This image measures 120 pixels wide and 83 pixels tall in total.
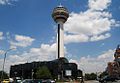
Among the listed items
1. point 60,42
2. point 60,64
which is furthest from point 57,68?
point 60,42

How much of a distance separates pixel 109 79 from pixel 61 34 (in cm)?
9972

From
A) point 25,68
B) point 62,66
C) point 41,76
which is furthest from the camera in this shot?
point 25,68

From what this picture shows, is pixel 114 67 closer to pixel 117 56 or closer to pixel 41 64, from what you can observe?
pixel 117 56

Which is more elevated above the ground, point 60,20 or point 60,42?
point 60,20

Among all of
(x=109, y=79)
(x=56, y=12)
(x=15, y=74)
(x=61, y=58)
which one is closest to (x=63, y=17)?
(x=56, y=12)

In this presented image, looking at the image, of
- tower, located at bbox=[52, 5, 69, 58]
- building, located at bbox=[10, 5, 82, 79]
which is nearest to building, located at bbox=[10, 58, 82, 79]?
building, located at bbox=[10, 5, 82, 79]

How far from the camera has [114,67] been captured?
16762 centimetres

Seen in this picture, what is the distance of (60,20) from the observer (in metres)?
167

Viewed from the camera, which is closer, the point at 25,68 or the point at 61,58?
the point at 61,58

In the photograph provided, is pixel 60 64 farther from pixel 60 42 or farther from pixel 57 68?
pixel 60 42

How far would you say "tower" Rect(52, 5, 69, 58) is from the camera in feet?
528

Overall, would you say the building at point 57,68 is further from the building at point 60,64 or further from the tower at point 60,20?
the tower at point 60,20

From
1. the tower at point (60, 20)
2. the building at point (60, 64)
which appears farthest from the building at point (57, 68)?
the tower at point (60, 20)

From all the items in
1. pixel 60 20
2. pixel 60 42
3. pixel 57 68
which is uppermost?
pixel 60 20
